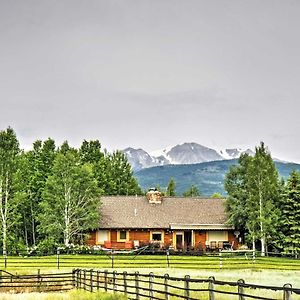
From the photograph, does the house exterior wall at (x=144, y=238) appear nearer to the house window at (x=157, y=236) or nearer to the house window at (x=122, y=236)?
the house window at (x=122, y=236)

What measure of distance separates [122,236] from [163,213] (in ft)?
17.0

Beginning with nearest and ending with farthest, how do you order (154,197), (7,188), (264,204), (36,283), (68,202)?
(36,283), (264,204), (68,202), (7,188), (154,197)

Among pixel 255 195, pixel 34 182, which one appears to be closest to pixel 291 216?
pixel 255 195

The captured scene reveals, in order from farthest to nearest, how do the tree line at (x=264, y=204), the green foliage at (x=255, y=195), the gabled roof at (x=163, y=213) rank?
1. the gabled roof at (x=163, y=213)
2. the green foliage at (x=255, y=195)
3. the tree line at (x=264, y=204)

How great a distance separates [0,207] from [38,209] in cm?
1098

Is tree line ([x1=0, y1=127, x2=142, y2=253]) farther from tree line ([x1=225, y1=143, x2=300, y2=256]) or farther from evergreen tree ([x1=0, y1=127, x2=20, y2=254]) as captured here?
tree line ([x1=225, y1=143, x2=300, y2=256])

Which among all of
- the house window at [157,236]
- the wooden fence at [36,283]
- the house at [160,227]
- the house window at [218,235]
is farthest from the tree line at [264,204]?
the wooden fence at [36,283]

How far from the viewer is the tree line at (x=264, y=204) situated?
55.8 metres

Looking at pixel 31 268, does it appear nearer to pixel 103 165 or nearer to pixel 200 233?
pixel 200 233

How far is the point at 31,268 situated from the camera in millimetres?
38938

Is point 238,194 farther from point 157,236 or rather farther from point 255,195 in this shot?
point 157,236

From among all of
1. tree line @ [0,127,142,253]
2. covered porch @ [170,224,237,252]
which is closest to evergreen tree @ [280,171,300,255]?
covered porch @ [170,224,237,252]

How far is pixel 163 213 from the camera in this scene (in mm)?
67250

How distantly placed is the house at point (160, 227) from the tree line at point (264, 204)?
9.29 ft
